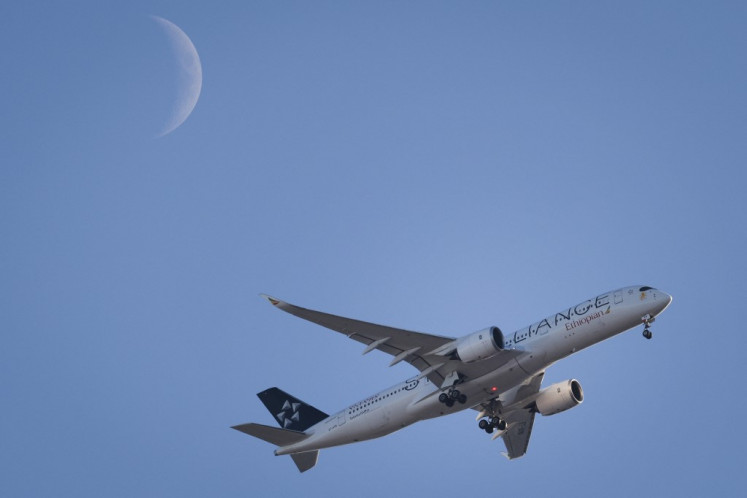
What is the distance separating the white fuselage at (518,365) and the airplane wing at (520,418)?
3912mm

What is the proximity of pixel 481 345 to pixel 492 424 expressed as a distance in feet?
31.3

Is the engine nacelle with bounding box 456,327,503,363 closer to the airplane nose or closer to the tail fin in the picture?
the airplane nose

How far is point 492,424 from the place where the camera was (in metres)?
50.3

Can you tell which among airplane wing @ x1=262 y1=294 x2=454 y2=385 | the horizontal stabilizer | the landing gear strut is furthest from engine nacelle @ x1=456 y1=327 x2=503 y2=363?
the horizontal stabilizer

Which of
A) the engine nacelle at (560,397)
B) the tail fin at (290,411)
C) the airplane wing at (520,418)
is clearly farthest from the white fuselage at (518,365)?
the engine nacelle at (560,397)

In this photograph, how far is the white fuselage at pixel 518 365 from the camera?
42750mm

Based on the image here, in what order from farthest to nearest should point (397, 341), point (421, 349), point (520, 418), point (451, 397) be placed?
point (520, 418)
point (451, 397)
point (421, 349)
point (397, 341)

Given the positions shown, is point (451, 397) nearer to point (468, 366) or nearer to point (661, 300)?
point (468, 366)

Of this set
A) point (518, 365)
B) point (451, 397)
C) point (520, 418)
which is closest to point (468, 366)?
point (451, 397)

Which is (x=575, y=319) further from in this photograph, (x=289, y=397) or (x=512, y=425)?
(x=289, y=397)

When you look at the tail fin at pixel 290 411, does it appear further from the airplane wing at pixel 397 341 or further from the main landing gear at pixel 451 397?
the main landing gear at pixel 451 397

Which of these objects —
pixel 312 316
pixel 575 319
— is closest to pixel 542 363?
pixel 575 319

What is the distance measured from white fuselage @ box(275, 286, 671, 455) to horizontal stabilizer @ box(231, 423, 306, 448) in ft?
4.95

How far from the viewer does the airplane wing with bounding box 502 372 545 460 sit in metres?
51.7
